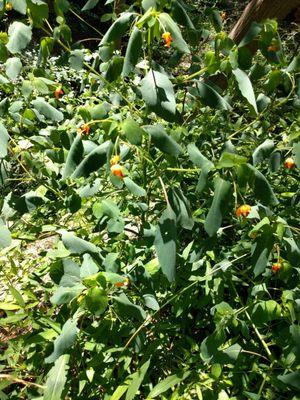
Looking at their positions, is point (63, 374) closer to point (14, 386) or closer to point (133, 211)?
point (133, 211)

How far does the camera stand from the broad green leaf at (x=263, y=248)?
1.06 m

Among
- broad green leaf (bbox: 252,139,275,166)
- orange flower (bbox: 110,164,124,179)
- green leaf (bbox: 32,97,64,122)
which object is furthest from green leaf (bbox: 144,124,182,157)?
green leaf (bbox: 32,97,64,122)

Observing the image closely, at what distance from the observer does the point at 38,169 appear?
1.61 m

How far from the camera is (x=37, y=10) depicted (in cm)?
111

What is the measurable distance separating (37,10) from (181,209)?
679 millimetres

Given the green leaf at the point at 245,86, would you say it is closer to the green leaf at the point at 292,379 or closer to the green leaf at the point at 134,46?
the green leaf at the point at 134,46

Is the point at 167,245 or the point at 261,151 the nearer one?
the point at 167,245

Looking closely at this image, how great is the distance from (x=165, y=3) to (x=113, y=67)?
321mm

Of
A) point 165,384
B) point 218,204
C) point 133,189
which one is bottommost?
point 165,384

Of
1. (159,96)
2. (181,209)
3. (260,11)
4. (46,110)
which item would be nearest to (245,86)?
(159,96)

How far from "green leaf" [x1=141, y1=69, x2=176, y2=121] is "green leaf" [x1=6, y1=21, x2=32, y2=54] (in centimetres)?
43

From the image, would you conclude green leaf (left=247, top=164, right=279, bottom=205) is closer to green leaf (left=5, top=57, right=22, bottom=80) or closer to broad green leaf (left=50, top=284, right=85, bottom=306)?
broad green leaf (left=50, top=284, right=85, bottom=306)

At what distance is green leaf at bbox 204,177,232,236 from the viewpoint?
3.14 ft

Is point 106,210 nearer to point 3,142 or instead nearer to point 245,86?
point 3,142
